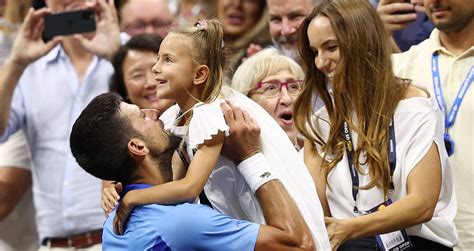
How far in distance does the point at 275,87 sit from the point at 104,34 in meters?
1.38

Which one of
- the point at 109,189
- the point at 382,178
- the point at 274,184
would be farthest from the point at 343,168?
the point at 109,189

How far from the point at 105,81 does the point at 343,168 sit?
2.18 m

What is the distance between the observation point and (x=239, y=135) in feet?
15.1

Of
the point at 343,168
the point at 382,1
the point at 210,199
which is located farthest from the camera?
the point at 382,1

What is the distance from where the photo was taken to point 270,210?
15.0 feet

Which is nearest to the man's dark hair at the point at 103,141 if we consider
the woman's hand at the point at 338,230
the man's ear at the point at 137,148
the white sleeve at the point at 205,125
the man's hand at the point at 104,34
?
the man's ear at the point at 137,148

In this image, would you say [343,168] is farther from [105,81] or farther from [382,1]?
[105,81]

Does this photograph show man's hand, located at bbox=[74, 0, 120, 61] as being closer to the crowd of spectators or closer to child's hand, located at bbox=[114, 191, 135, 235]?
the crowd of spectators

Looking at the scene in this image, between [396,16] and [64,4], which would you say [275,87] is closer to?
[396,16]

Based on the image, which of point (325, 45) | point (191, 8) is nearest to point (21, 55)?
point (191, 8)

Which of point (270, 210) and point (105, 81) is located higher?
point (270, 210)

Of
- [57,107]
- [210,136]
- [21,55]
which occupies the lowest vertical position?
[57,107]

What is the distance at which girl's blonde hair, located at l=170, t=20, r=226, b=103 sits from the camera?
474 cm

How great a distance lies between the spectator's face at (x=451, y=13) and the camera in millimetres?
5965
